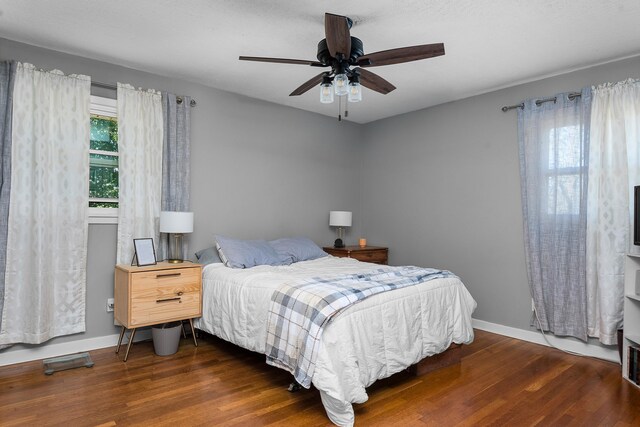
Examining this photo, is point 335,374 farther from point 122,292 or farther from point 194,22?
point 194,22

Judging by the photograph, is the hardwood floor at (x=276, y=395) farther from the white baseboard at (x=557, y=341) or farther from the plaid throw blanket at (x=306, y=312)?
the plaid throw blanket at (x=306, y=312)

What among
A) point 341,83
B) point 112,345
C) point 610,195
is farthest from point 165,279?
point 610,195

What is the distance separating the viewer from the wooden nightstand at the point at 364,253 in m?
4.63

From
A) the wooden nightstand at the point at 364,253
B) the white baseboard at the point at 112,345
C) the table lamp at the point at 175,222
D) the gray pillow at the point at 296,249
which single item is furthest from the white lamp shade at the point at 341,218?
the white baseboard at the point at 112,345

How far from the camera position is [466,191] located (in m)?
4.28

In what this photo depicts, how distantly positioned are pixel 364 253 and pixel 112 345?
2812 millimetres

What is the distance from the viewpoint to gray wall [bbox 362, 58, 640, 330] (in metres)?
3.84

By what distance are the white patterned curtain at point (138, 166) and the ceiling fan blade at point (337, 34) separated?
2.09m

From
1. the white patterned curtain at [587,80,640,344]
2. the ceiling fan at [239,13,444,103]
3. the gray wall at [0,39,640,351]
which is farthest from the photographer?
the gray wall at [0,39,640,351]

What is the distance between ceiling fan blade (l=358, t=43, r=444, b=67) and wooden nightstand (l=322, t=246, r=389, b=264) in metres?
2.62

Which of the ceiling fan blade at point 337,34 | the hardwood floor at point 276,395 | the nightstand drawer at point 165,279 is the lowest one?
the hardwood floor at point 276,395

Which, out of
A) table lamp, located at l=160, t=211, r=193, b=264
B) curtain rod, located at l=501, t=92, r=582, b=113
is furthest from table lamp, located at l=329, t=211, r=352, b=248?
curtain rod, located at l=501, t=92, r=582, b=113

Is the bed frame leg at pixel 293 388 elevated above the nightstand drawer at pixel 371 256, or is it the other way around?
the nightstand drawer at pixel 371 256

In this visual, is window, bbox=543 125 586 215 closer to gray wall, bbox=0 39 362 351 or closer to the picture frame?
gray wall, bbox=0 39 362 351
